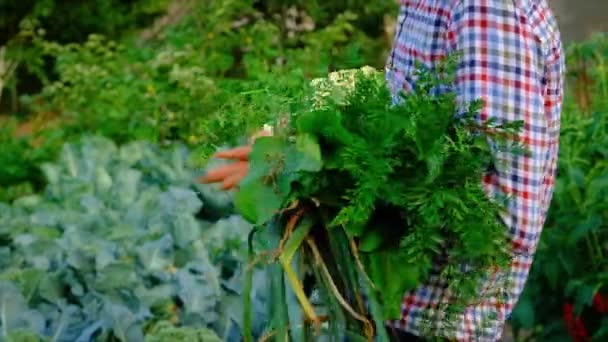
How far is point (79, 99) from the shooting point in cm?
747

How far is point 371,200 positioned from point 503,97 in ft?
1.25

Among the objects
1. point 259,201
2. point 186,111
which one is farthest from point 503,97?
point 186,111

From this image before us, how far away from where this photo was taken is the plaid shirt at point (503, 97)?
269 centimetres

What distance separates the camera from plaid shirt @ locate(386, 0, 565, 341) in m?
2.69

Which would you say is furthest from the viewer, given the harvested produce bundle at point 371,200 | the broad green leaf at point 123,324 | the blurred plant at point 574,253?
the blurred plant at point 574,253

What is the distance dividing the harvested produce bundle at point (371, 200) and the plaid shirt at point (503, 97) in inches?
2.6

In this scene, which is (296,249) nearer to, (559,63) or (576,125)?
(559,63)

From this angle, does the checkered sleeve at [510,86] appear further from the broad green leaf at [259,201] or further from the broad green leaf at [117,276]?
the broad green leaf at [117,276]

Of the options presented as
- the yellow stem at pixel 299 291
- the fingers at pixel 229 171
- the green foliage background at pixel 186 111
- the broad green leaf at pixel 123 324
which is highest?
the fingers at pixel 229 171

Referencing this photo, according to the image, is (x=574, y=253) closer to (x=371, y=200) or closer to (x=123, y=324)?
(x=123, y=324)

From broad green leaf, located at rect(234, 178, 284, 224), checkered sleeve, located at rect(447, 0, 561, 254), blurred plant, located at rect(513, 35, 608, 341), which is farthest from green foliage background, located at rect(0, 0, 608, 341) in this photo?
checkered sleeve, located at rect(447, 0, 561, 254)

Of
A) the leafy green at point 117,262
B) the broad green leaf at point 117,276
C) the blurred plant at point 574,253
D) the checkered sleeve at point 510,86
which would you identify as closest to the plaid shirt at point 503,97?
the checkered sleeve at point 510,86

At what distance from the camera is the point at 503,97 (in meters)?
2.68

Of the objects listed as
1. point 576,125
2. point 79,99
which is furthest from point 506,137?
point 79,99
